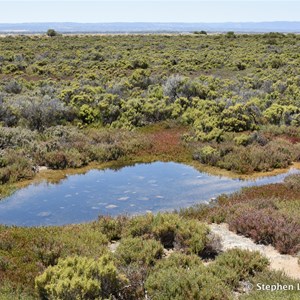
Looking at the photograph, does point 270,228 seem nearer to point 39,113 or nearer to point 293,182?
point 293,182

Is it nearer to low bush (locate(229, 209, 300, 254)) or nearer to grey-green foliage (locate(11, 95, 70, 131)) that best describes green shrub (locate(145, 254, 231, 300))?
low bush (locate(229, 209, 300, 254))

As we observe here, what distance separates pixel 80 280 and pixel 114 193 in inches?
277

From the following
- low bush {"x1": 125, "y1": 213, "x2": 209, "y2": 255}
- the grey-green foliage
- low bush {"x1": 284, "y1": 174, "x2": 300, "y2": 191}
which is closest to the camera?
low bush {"x1": 125, "y1": 213, "x2": 209, "y2": 255}

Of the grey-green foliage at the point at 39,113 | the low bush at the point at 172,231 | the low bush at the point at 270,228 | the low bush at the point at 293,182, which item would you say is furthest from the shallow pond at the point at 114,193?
the grey-green foliage at the point at 39,113

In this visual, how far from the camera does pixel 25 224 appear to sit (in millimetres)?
10938

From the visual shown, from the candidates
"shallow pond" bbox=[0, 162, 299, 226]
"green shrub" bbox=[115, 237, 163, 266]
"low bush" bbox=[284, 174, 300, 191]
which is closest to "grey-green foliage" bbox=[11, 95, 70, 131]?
"shallow pond" bbox=[0, 162, 299, 226]

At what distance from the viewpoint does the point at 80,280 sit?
628cm

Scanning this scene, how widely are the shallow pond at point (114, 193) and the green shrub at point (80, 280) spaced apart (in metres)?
4.37

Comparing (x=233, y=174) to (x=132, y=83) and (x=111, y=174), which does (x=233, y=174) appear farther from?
(x=132, y=83)

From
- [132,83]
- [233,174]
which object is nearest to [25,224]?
[233,174]

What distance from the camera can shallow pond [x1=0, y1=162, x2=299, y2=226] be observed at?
11680 millimetres

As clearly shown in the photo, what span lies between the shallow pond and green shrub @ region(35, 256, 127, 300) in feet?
14.3

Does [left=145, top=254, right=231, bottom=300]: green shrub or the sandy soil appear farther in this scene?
the sandy soil

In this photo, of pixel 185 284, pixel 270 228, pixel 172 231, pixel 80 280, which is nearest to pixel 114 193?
pixel 172 231
